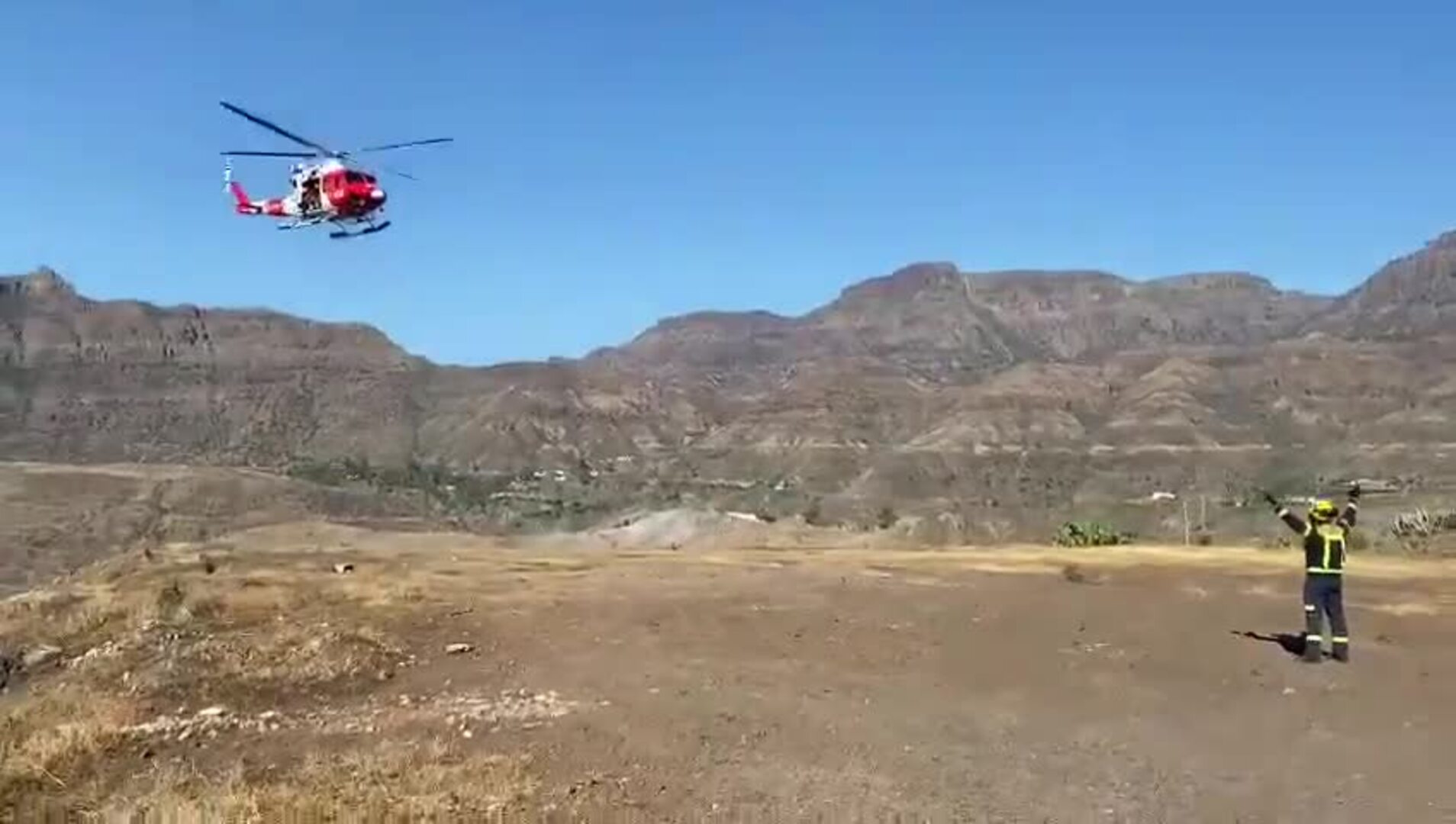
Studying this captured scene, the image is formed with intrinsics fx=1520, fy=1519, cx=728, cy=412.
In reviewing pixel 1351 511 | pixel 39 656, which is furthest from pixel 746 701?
pixel 39 656

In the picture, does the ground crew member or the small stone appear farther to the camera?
the small stone

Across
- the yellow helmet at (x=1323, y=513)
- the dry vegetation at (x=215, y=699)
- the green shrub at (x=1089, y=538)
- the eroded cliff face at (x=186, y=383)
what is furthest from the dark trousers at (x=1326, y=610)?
the eroded cliff face at (x=186, y=383)

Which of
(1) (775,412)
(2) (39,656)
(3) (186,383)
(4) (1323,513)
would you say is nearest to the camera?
(4) (1323,513)

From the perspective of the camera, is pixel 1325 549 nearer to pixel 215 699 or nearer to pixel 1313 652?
pixel 1313 652

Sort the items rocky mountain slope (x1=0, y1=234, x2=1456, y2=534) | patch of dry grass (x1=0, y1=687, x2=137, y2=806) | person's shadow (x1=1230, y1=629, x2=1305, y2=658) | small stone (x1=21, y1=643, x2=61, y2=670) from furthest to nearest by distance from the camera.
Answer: rocky mountain slope (x1=0, y1=234, x2=1456, y2=534) → small stone (x1=21, y1=643, x2=61, y2=670) → person's shadow (x1=1230, y1=629, x2=1305, y2=658) → patch of dry grass (x1=0, y1=687, x2=137, y2=806)

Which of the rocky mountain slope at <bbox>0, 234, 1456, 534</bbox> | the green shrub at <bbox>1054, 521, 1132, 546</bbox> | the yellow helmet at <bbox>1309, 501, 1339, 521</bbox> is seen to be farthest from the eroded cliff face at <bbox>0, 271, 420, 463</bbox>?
the yellow helmet at <bbox>1309, 501, 1339, 521</bbox>

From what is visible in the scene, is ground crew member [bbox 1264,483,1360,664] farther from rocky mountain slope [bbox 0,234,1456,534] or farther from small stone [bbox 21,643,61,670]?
rocky mountain slope [bbox 0,234,1456,534]

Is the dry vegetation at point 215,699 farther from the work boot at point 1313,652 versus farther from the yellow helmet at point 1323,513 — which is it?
the yellow helmet at point 1323,513

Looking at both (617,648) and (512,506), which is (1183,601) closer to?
(617,648)
